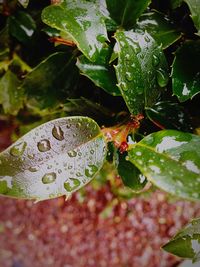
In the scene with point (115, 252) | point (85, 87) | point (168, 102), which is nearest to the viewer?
point (168, 102)

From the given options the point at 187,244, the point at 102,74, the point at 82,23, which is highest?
the point at 82,23

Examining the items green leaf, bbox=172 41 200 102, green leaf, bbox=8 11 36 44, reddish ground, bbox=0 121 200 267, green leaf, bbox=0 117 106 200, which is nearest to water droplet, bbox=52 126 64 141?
green leaf, bbox=0 117 106 200

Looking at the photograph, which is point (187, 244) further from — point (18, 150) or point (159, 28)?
point (159, 28)

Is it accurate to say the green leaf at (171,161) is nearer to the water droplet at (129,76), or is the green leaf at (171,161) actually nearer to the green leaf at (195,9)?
the water droplet at (129,76)

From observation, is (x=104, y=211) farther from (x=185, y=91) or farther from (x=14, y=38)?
(x=185, y=91)

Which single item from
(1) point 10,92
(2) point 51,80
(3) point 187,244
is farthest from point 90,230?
(3) point 187,244

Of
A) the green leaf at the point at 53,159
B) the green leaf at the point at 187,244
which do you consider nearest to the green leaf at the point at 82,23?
the green leaf at the point at 53,159

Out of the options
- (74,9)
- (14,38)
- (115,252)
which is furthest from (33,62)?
(115,252)
